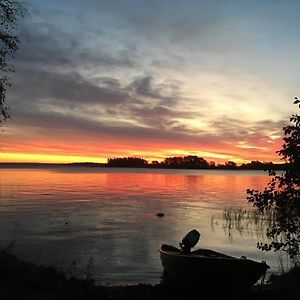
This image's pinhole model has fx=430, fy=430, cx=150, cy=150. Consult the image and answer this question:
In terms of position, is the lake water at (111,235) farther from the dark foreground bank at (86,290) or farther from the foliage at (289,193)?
the foliage at (289,193)

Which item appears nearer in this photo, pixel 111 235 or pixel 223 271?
pixel 223 271

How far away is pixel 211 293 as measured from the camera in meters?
13.8

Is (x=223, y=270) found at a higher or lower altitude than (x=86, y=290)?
higher

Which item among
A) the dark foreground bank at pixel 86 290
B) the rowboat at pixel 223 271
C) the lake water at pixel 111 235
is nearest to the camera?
the dark foreground bank at pixel 86 290

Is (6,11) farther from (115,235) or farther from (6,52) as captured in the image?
(115,235)

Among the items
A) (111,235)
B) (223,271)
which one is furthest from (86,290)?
(111,235)

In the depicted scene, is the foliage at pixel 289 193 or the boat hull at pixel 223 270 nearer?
the foliage at pixel 289 193

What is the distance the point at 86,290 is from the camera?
12430 mm

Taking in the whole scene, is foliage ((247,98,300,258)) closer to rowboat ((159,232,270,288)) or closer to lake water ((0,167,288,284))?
rowboat ((159,232,270,288))

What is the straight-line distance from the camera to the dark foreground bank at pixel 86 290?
11407mm

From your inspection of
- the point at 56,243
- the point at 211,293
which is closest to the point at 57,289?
the point at 211,293

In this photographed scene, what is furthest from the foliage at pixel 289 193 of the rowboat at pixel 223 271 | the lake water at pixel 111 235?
the lake water at pixel 111 235

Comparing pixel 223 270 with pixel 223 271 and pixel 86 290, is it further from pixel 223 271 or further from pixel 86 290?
pixel 86 290

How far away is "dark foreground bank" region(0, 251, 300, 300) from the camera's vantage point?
1141 centimetres
